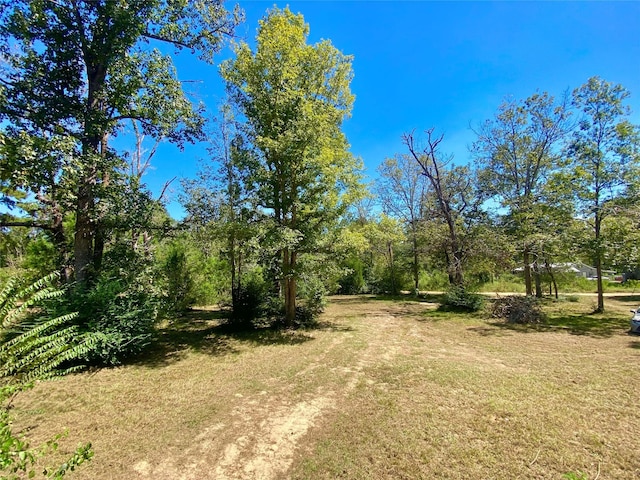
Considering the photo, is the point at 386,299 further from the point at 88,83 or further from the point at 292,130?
the point at 88,83

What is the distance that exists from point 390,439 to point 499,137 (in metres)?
16.8

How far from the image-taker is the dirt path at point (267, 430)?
10.0ft

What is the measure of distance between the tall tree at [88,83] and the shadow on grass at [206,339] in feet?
8.71

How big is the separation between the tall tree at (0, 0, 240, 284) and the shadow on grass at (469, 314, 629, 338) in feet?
36.4

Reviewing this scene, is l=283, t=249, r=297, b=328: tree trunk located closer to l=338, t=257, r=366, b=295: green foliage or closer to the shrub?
the shrub

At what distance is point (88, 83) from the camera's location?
7203 mm

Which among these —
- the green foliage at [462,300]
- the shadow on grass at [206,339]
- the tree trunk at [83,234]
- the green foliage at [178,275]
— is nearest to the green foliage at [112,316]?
the shadow on grass at [206,339]

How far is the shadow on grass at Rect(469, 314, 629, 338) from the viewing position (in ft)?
28.5

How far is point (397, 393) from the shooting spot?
4773 millimetres

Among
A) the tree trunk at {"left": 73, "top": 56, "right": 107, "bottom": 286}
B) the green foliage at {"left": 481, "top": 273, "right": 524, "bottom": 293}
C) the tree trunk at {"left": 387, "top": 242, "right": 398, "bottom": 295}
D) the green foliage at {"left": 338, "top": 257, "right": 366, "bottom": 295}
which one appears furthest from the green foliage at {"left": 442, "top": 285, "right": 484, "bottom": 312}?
the tree trunk at {"left": 73, "top": 56, "right": 107, "bottom": 286}

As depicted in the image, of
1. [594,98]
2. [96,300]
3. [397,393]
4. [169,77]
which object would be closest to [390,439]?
[397,393]

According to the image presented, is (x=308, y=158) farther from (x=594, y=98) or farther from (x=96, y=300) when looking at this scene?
(x=594, y=98)

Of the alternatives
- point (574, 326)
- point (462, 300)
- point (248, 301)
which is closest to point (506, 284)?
point (462, 300)

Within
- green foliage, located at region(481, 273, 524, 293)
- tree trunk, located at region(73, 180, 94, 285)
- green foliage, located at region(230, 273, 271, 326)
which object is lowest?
green foliage, located at region(481, 273, 524, 293)
